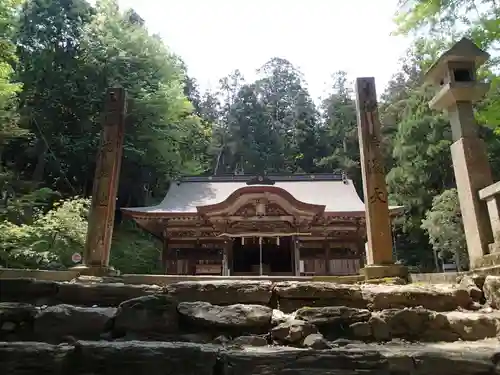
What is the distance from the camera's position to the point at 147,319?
8.96 feet

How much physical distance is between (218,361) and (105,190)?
3648 millimetres

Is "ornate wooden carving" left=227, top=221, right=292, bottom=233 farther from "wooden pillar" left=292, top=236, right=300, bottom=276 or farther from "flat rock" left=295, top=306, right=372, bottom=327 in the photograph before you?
"flat rock" left=295, top=306, right=372, bottom=327

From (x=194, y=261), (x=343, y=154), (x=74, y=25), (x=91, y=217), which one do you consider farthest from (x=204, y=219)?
(x=343, y=154)

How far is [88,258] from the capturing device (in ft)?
15.9

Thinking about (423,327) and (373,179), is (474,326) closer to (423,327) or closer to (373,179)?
(423,327)

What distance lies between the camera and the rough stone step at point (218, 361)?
2.04m

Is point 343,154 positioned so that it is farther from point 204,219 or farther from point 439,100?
point 439,100

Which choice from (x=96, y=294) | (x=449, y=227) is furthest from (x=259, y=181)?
(x=96, y=294)

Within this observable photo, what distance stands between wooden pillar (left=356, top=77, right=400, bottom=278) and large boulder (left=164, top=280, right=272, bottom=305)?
186cm

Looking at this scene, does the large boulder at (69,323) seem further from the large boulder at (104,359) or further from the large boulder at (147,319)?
the large boulder at (104,359)

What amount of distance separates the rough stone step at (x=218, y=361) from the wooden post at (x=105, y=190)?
9.01ft

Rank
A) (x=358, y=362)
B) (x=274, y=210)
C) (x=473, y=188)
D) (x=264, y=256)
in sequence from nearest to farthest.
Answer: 1. (x=358, y=362)
2. (x=473, y=188)
3. (x=274, y=210)
4. (x=264, y=256)

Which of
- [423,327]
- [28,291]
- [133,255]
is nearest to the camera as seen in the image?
[423,327]

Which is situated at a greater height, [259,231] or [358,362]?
[259,231]
